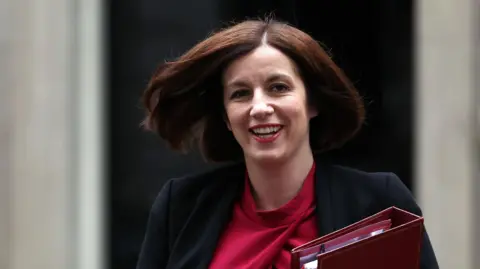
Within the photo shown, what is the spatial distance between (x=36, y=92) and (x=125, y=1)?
0.65m

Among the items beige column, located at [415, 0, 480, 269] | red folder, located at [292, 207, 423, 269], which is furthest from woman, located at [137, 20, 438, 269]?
beige column, located at [415, 0, 480, 269]

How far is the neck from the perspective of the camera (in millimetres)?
1811

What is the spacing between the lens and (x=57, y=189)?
4.17 m

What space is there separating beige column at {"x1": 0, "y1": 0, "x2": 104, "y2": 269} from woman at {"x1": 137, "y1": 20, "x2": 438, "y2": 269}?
7.27ft

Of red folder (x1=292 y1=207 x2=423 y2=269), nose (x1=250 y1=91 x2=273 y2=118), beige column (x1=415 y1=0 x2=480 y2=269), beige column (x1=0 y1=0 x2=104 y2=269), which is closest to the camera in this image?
red folder (x1=292 y1=207 x2=423 y2=269)

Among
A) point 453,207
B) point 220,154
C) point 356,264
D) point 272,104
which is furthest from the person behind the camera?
point 453,207

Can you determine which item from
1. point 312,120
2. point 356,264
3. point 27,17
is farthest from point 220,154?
point 27,17

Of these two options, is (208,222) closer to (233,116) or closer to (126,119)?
(233,116)

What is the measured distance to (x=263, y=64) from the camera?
5.77 feet

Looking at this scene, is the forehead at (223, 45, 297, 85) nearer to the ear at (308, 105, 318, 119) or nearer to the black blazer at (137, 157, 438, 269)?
the ear at (308, 105, 318, 119)

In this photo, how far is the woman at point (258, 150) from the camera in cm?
176

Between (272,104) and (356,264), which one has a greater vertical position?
(272,104)

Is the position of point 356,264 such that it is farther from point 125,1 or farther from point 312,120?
point 125,1

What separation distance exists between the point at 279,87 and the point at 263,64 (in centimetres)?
6
